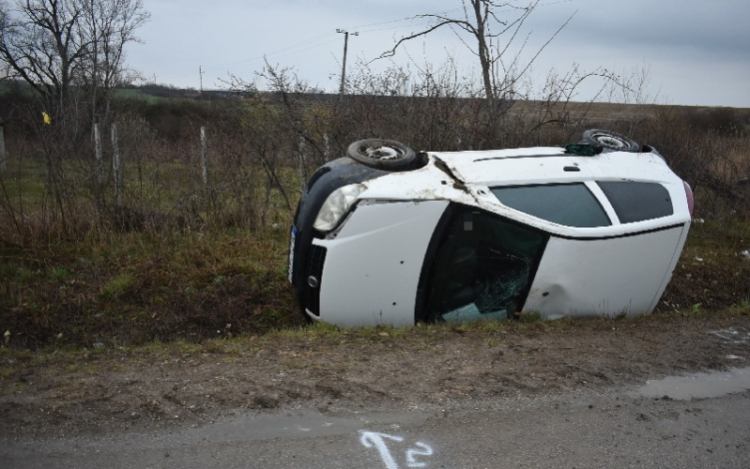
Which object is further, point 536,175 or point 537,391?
point 536,175

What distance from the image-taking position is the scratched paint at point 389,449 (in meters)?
3.80

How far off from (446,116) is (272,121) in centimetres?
268

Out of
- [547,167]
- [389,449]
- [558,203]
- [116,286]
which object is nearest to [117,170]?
[116,286]

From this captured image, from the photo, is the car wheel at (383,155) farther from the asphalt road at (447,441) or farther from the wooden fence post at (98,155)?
the wooden fence post at (98,155)

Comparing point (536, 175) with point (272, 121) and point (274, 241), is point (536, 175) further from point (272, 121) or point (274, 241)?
point (272, 121)

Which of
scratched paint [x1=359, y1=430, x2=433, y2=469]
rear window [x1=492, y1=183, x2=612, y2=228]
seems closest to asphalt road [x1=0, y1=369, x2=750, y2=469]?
scratched paint [x1=359, y1=430, x2=433, y2=469]

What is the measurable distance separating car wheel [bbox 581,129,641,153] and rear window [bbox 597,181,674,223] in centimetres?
71

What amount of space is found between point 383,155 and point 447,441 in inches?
136

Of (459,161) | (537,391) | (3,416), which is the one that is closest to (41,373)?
(3,416)

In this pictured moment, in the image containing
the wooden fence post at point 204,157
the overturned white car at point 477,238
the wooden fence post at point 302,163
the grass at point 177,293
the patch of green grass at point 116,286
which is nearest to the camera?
the overturned white car at point 477,238

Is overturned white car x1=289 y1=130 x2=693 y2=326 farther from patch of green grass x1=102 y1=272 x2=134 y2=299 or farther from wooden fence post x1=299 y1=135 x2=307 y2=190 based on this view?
wooden fence post x1=299 y1=135 x2=307 y2=190

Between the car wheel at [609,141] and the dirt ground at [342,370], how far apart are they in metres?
2.12

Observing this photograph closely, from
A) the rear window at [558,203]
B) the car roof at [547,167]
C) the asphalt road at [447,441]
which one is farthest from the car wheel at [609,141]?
the asphalt road at [447,441]

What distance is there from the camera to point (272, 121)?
1073cm
